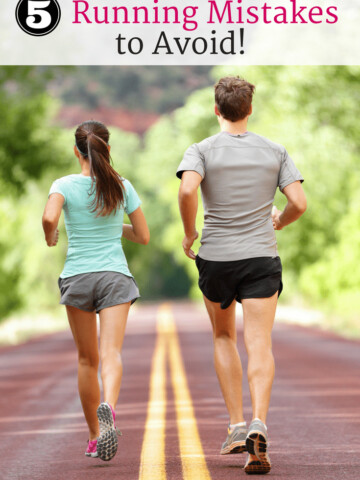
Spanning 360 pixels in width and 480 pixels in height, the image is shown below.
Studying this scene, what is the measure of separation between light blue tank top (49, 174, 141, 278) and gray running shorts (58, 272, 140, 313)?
0.05 meters

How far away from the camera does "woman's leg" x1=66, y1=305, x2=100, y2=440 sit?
7.06 metres

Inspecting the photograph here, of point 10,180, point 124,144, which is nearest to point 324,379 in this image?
point 10,180

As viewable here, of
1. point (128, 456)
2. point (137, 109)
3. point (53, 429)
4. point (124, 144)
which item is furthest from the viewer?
point (137, 109)

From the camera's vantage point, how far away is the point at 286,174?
6941 millimetres

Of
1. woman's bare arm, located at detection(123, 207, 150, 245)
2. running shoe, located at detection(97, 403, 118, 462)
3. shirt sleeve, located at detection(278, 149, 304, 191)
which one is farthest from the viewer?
woman's bare arm, located at detection(123, 207, 150, 245)

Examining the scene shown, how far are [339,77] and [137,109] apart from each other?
14232 centimetres

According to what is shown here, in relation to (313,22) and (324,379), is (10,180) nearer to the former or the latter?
(313,22)

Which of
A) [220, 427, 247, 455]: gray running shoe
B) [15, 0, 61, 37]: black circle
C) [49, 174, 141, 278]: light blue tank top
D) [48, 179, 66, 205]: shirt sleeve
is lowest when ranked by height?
[220, 427, 247, 455]: gray running shoe

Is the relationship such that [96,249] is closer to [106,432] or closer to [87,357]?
[87,357]

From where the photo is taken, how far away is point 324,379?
47.4 feet

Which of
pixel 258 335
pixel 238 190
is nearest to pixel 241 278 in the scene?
pixel 258 335

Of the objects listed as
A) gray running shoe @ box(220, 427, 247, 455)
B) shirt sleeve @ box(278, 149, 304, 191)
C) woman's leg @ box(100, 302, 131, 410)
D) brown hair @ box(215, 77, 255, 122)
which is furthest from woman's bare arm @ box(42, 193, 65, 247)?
gray running shoe @ box(220, 427, 247, 455)

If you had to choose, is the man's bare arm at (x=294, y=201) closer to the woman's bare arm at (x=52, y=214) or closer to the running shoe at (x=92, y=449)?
the woman's bare arm at (x=52, y=214)

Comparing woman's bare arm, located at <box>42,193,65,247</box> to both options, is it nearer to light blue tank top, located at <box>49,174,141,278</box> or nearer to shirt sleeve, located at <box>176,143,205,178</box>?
light blue tank top, located at <box>49,174,141,278</box>
